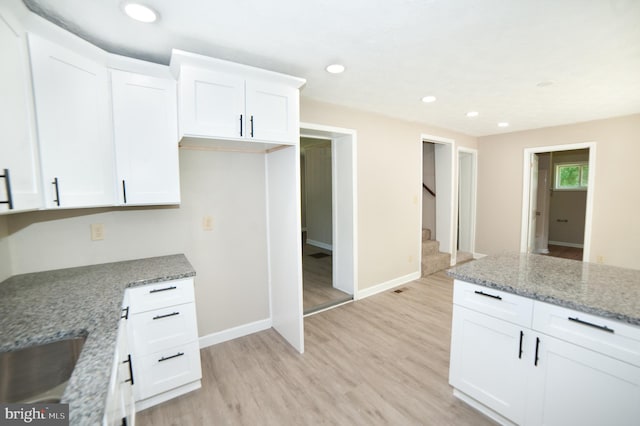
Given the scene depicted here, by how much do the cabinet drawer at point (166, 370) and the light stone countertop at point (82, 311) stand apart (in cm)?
55

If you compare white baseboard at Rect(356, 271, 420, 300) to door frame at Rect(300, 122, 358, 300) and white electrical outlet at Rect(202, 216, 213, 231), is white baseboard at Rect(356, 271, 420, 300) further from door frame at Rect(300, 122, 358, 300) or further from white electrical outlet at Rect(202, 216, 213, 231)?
white electrical outlet at Rect(202, 216, 213, 231)

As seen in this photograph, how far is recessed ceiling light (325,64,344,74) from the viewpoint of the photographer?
2232 millimetres

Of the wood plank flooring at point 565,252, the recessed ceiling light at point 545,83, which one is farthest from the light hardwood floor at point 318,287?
the wood plank flooring at point 565,252

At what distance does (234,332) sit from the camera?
280cm

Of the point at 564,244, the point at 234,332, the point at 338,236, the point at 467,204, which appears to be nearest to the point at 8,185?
→ the point at 234,332

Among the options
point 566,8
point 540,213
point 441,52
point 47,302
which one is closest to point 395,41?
point 441,52

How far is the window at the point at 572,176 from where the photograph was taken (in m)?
6.49

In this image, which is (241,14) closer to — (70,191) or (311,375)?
(70,191)

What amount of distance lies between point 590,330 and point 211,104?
8.51 ft

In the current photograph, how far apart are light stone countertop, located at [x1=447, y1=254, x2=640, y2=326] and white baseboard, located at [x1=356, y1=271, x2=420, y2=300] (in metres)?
1.88

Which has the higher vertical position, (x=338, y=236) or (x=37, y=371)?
(x=338, y=236)

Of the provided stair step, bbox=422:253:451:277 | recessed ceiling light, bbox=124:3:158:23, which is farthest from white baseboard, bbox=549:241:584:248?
recessed ceiling light, bbox=124:3:158:23

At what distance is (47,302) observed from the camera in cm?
146

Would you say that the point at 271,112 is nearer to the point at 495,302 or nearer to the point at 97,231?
the point at 97,231
